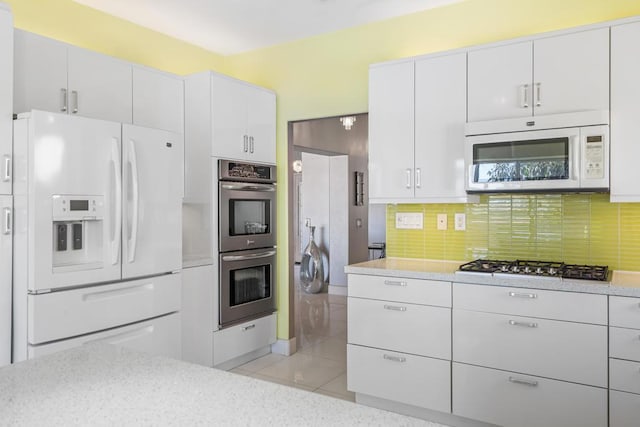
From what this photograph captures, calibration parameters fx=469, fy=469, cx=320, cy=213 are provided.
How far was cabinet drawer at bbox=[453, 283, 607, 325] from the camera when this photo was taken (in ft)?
7.67

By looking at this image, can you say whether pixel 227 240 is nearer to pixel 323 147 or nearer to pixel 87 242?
pixel 87 242

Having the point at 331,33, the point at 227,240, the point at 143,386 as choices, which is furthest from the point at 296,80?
the point at 143,386

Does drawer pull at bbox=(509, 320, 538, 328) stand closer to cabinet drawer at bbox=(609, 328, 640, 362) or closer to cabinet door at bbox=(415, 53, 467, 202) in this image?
cabinet drawer at bbox=(609, 328, 640, 362)

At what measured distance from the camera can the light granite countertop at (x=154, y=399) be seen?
3.03 feet

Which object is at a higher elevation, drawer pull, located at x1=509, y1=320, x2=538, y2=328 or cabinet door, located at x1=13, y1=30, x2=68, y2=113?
cabinet door, located at x1=13, y1=30, x2=68, y2=113

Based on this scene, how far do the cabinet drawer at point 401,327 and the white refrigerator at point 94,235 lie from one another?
3.98 ft

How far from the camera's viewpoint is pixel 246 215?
153 inches

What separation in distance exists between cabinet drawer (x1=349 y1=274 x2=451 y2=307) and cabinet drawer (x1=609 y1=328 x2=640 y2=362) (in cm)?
82

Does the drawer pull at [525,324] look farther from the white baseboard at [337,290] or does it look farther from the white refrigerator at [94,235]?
the white baseboard at [337,290]

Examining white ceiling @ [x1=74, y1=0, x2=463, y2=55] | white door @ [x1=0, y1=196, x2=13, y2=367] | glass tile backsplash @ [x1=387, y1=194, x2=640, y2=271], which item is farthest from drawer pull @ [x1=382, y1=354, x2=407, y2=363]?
white ceiling @ [x1=74, y1=0, x2=463, y2=55]

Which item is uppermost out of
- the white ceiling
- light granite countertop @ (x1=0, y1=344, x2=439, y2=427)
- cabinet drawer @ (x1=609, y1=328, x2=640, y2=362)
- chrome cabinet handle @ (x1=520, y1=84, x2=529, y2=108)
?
the white ceiling

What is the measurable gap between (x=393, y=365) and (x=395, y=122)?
1.61 m

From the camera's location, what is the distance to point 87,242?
8.61 ft

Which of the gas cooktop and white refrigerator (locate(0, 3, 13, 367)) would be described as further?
the gas cooktop
